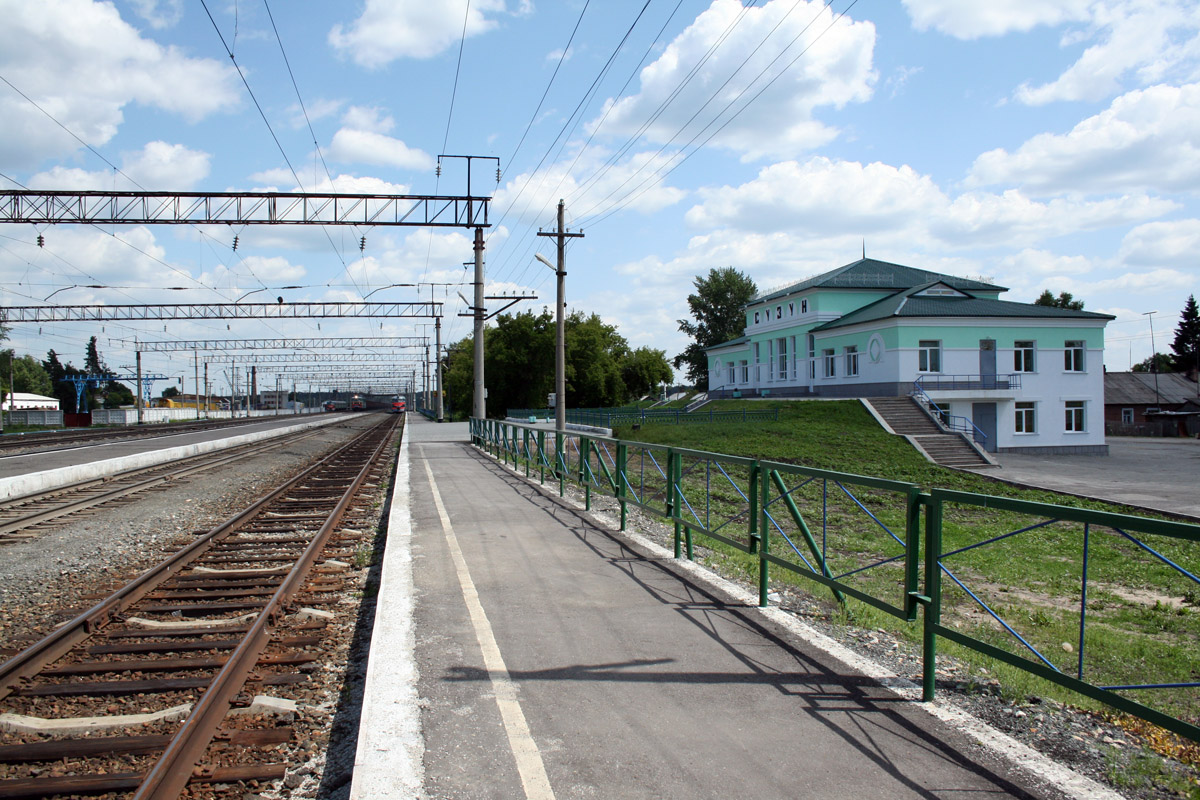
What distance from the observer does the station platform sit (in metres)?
3.56

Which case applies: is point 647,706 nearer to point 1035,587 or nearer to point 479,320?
point 1035,587

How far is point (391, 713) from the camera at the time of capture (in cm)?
429

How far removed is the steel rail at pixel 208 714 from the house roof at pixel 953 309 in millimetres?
37255

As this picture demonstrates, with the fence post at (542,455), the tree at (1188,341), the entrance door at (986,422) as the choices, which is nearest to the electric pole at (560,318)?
the fence post at (542,455)

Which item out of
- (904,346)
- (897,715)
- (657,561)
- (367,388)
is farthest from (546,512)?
(367,388)

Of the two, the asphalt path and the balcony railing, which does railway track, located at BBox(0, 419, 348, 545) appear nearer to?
the asphalt path

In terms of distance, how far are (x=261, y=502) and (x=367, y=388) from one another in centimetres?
15087

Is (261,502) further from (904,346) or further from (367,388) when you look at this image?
(367,388)

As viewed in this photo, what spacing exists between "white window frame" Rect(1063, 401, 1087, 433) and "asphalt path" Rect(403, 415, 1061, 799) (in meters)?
39.8

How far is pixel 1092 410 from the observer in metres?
40.2

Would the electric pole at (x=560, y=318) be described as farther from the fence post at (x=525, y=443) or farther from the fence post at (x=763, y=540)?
the fence post at (x=763, y=540)

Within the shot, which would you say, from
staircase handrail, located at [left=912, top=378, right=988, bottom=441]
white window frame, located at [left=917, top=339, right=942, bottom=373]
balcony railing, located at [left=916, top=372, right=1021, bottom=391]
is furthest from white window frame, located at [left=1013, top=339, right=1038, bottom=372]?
staircase handrail, located at [left=912, top=378, right=988, bottom=441]

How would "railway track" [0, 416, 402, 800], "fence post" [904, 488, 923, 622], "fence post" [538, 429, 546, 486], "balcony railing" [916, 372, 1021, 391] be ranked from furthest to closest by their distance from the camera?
"balcony railing" [916, 372, 1021, 391]
"fence post" [538, 429, 546, 486]
"fence post" [904, 488, 923, 622]
"railway track" [0, 416, 402, 800]

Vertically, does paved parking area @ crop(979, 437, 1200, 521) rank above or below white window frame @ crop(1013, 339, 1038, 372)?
below
